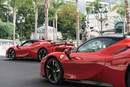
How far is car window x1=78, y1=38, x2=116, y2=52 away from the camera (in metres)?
5.78

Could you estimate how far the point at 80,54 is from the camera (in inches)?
239

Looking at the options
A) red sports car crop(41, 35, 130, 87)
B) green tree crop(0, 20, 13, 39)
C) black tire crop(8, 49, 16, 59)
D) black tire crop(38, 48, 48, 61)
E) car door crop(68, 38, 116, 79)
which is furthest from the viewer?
→ green tree crop(0, 20, 13, 39)

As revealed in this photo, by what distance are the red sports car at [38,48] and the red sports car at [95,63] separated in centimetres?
678

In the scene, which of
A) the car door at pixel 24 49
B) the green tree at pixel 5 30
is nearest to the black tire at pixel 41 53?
the car door at pixel 24 49

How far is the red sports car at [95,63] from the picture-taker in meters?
5.02

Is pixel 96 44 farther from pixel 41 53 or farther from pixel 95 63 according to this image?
pixel 41 53

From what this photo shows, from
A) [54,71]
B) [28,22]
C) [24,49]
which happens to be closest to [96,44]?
[54,71]

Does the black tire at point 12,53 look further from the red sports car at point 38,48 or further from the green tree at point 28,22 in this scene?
the green tree at point 28,22

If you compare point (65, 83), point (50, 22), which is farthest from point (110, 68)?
point (50, 22)

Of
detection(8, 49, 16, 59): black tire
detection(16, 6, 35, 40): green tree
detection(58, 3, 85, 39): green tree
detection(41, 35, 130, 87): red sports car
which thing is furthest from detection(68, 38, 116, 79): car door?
detection(16, 6, 35, 40): green tree

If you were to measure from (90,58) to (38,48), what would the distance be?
8798 mm

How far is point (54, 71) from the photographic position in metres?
6.73

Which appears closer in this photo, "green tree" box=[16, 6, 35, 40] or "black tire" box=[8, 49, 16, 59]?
"black tire" box=[8, 49, 16, 59]

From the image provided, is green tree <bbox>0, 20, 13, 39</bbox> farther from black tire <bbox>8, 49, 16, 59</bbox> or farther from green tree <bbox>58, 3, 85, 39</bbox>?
black tire <bbox>8, 49, 16, 59</bbox>
